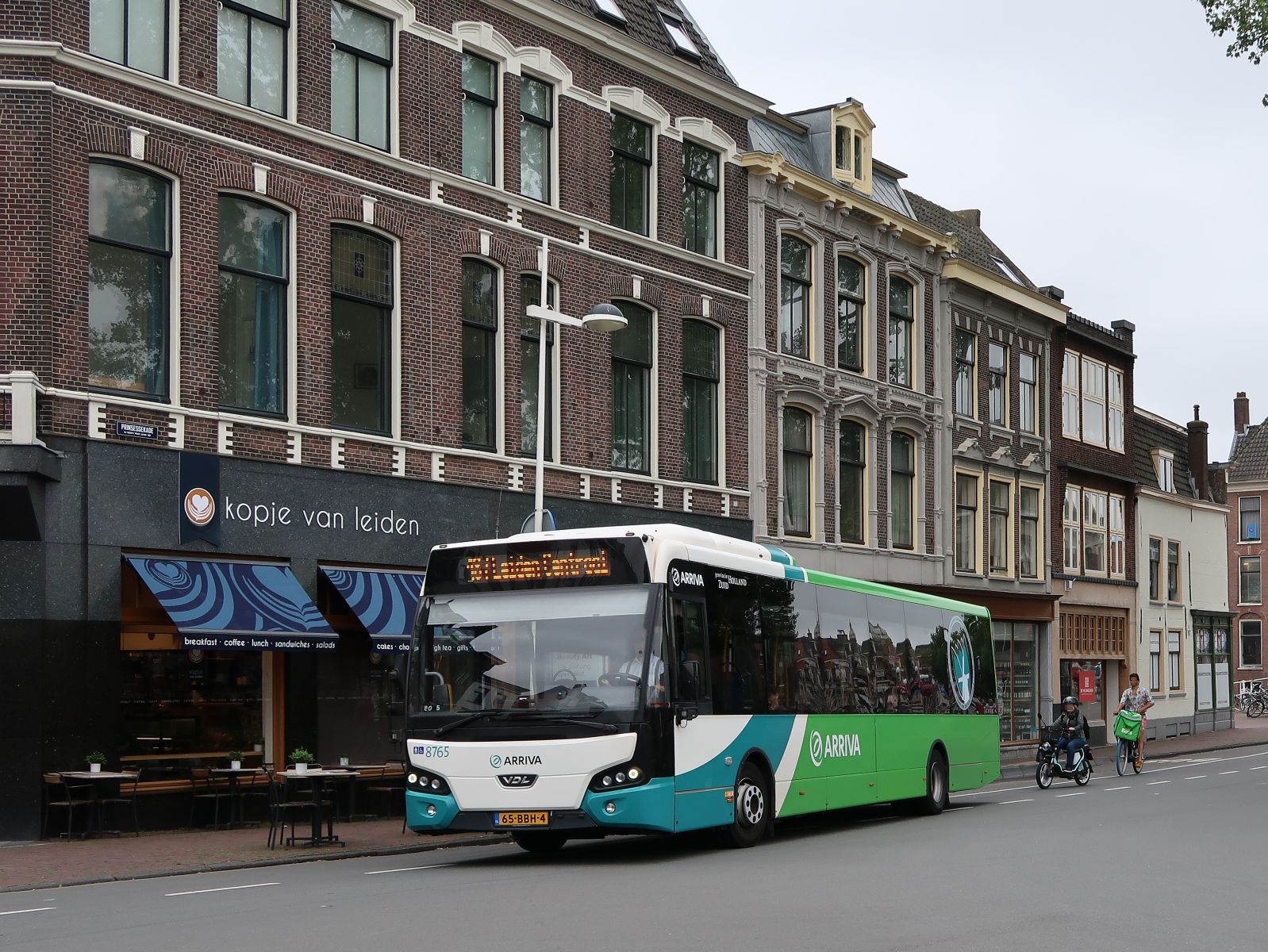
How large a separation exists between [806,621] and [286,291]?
835cm

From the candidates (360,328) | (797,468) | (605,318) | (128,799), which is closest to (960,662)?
(605,318)

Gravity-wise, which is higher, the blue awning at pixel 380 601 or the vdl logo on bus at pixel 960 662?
the blue awning at pixel 380 601

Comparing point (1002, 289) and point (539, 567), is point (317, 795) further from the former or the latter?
point (1002, 289)

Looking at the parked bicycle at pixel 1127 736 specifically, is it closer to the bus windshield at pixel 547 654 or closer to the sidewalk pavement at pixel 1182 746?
the sidewalk pavement at pixel 1182 746

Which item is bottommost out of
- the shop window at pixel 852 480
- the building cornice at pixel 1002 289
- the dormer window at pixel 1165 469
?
the shop window at pixel 852 480

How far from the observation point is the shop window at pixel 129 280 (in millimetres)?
20016

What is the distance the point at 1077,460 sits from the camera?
46.9 metres

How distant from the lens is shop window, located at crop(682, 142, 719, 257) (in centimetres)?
3089

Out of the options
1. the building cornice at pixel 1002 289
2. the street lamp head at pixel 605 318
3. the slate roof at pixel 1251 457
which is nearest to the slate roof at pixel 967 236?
the building cornice at pixel 1002 289

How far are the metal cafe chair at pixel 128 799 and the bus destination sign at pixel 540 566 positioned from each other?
201 inches

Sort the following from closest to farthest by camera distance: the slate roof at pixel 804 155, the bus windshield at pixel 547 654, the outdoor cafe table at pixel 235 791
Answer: the bus windshield at pixel 547 654 < the outdoor cafe table at pixel 235 791 < the slate roof at pixel 804 155

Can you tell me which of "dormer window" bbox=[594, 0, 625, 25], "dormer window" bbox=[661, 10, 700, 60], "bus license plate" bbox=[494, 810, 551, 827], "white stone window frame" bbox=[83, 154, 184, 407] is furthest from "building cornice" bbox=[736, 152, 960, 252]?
"bus license plate" bbox=[494, 810, 551, 827]

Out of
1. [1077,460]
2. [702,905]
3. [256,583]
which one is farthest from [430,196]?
[1077,460]

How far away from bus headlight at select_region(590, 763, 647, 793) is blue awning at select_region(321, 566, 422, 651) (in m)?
7.36
